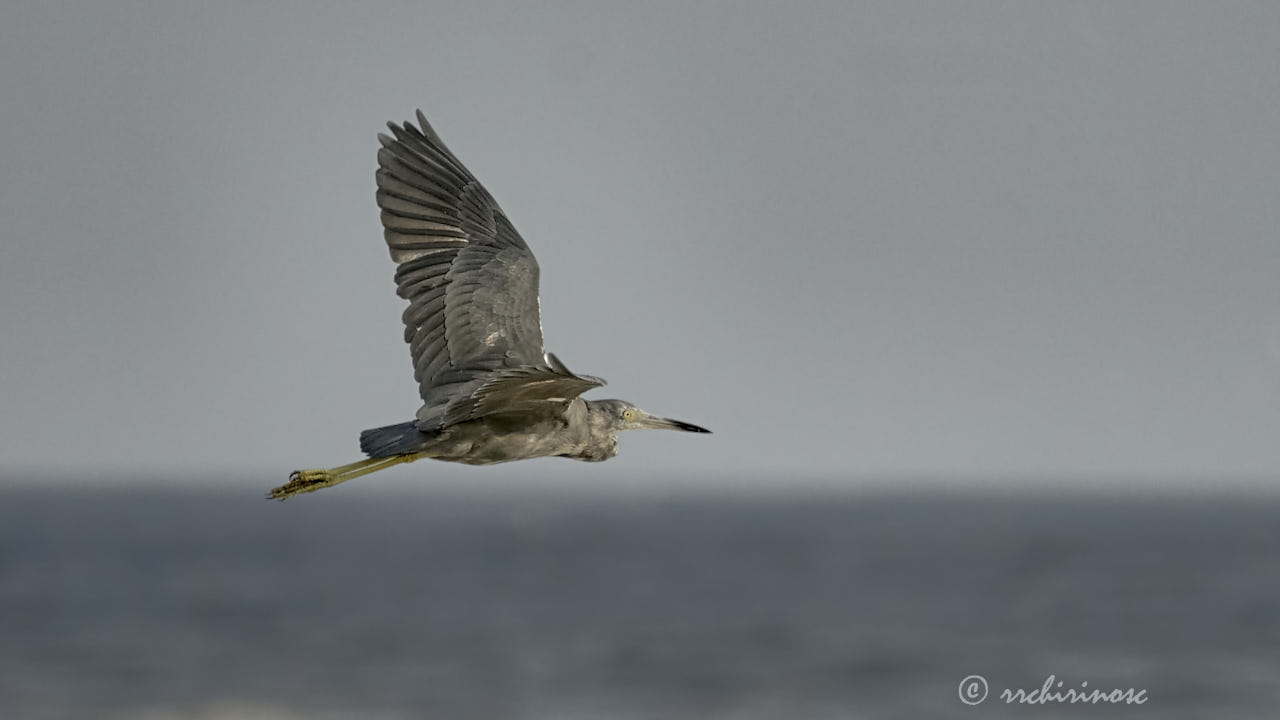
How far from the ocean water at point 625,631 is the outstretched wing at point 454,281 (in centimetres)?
3871

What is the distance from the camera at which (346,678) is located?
193 feet

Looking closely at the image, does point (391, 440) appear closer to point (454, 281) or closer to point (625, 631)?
point (454, 281)

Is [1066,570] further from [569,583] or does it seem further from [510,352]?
[510,352]

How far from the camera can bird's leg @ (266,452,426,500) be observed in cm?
1257

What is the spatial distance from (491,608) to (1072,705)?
36.3 m

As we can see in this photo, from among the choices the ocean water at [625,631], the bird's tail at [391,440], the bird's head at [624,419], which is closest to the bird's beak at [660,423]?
the bird's head at [624,419]

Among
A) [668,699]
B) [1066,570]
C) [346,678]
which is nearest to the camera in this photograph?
[668,699]

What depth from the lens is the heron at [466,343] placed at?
12.5 metres

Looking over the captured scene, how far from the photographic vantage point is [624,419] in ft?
46.9

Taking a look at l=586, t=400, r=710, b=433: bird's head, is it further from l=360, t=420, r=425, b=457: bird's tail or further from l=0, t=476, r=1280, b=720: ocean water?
l=0, t=476, r=1280, b=720: ocean water

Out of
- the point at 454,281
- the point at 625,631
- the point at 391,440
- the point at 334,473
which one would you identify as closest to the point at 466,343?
→ the point at 454,281

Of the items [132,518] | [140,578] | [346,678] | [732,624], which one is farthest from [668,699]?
[132,518]

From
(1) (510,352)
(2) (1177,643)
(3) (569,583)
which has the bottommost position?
(1) (510,352)

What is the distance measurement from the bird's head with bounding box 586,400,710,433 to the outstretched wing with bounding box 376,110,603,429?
2.91 ft
